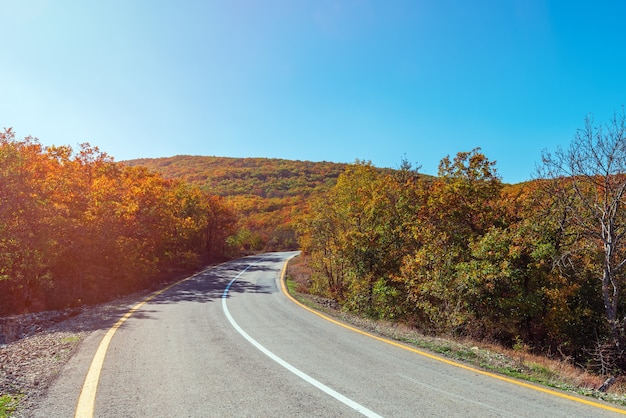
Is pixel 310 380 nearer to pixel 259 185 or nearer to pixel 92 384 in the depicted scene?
pixel 92 384

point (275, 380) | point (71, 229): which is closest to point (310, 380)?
point (275, 380)

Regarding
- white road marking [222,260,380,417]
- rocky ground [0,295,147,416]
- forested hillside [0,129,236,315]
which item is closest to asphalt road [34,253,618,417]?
white road marking [222,260,380,417]

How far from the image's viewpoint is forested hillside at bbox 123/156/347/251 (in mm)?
55500

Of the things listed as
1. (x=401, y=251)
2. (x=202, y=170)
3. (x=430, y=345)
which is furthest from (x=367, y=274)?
(x=202, y=170)

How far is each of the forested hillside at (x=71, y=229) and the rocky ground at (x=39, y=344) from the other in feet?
12.4

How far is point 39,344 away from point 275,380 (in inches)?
209

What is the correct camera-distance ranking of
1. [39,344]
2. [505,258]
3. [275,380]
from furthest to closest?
[505,258]
[39,344]
[275,380]

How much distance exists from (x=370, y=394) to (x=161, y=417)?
2351mm

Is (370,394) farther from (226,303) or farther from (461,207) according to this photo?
(461,207)

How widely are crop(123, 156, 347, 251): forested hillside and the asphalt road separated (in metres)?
35.1

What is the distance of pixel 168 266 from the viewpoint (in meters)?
27.8

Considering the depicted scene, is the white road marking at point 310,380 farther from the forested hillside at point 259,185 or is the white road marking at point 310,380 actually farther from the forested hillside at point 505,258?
the forested hillside at point 259,185

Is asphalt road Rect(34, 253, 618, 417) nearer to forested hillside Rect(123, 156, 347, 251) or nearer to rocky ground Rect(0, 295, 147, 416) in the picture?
rocky ground Rect(0, 295, 147, 416)

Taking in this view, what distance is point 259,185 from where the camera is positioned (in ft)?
282
